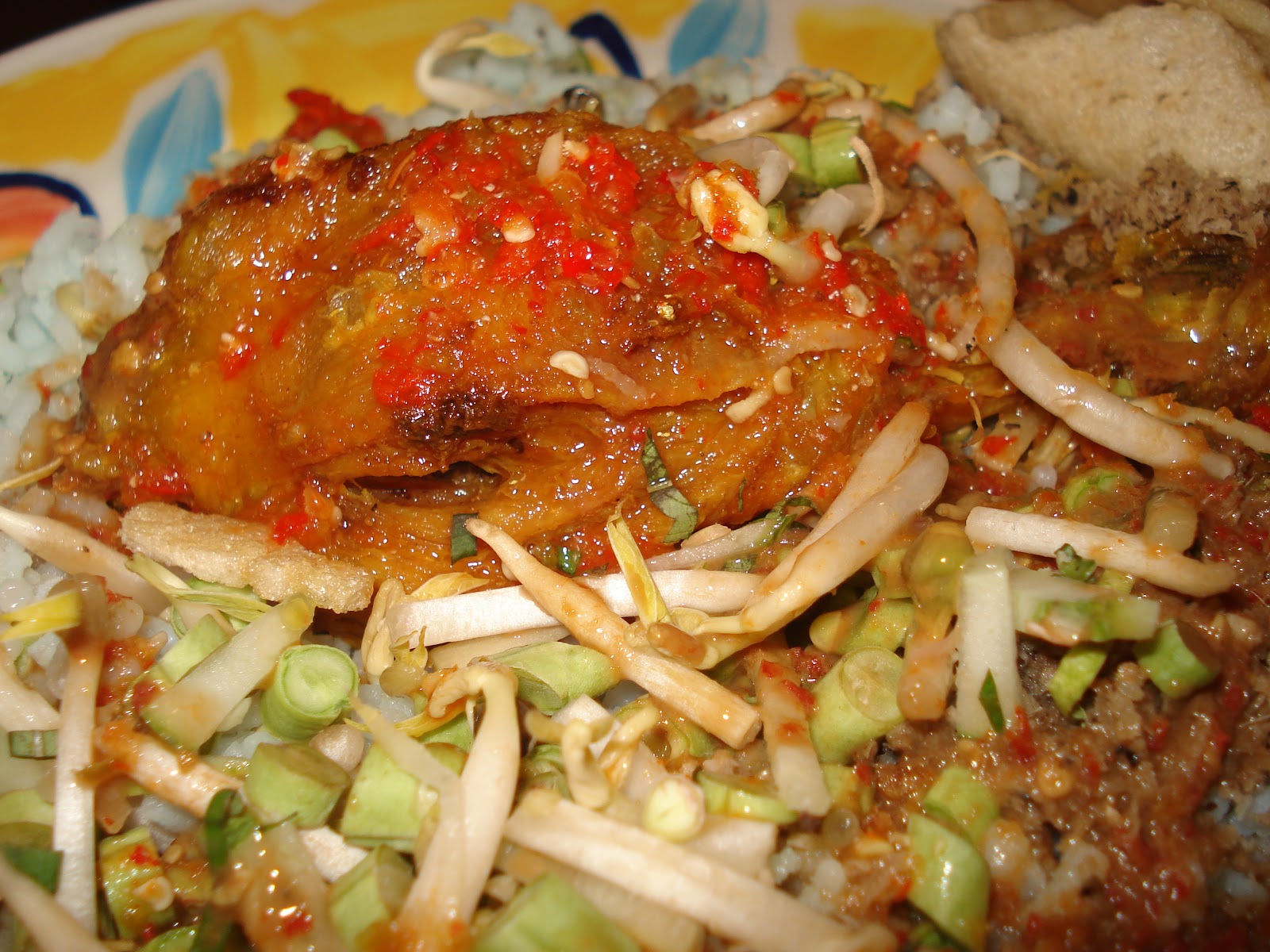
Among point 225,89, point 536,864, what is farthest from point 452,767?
point 225,89

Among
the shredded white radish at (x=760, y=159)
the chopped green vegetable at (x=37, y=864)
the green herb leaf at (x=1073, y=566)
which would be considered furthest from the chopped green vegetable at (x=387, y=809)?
the shredded white radish at (x=760, y=159)

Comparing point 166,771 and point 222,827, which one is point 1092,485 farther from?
point 166,771

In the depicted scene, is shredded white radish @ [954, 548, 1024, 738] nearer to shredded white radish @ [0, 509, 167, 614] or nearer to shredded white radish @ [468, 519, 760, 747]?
shredded white radish @ [468, 519, 760, 747]

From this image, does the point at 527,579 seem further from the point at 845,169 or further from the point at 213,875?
the point at 845,169

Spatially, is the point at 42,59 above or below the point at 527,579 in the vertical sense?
above

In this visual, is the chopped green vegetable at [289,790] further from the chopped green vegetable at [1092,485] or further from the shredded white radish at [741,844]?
the chopped green vegetable at [1092,485]

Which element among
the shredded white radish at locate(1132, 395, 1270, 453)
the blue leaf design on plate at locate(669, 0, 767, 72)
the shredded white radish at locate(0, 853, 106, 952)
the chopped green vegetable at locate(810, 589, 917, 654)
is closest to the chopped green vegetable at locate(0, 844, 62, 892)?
the shredded white radish at locate(0, 853, 106, 952)
